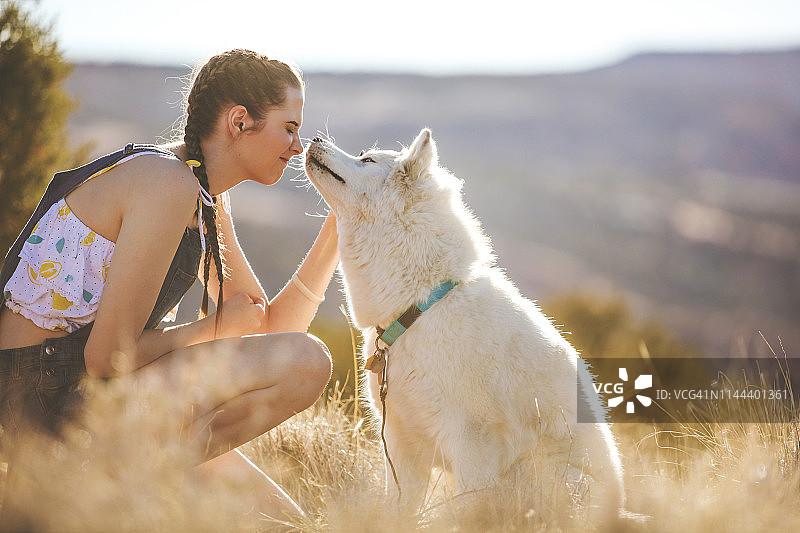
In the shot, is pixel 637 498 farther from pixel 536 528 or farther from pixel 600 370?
pixel 600 370

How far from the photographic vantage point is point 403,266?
9.36ft

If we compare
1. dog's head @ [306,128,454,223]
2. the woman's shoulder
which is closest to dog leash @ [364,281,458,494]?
dog's head @ [306,128,454,223]

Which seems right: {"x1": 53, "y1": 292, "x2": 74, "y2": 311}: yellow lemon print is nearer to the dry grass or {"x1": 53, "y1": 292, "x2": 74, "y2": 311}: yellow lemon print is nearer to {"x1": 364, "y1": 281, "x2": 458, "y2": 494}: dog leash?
the dry grass

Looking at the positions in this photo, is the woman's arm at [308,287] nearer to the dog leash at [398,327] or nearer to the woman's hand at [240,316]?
the woman's hand at [240,316]

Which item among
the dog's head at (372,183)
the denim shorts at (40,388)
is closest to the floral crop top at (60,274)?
the denim shorts at (40,388)

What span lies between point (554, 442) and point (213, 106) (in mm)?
1999

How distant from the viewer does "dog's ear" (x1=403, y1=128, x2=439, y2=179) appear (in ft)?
9.43

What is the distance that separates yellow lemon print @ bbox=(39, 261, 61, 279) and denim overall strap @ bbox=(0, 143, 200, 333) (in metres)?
0.16

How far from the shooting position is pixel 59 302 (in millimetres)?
2365

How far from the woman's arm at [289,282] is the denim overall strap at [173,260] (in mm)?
495

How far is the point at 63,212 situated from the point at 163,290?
0.47 metres

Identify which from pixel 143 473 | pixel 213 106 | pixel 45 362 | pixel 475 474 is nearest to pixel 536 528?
pixel 475 474

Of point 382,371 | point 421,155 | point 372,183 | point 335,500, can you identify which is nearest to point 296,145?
point 372,183

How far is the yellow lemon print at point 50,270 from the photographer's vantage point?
93.0 inches
